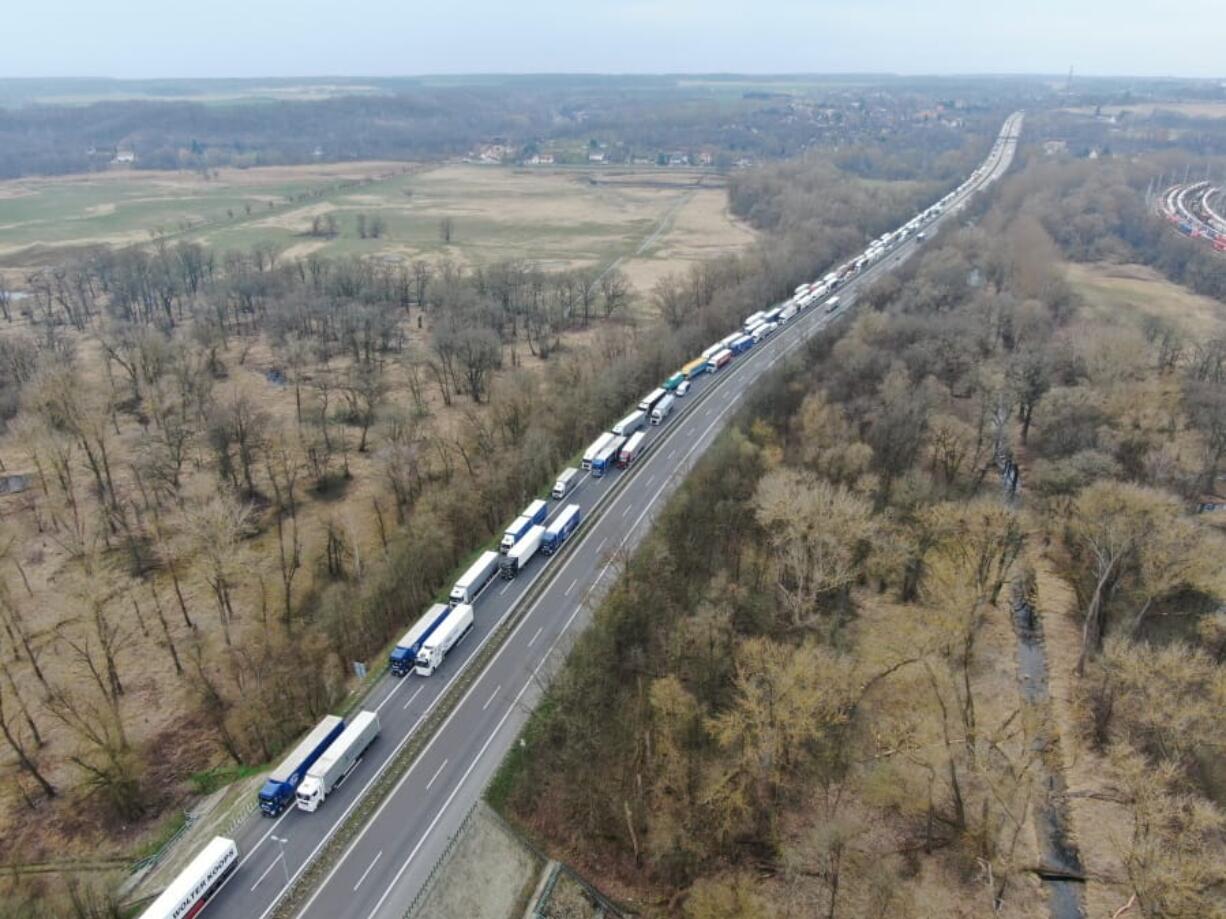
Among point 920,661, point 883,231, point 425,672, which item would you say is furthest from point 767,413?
point 883,231

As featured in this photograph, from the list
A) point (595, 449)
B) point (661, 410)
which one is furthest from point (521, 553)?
point (661, 410)

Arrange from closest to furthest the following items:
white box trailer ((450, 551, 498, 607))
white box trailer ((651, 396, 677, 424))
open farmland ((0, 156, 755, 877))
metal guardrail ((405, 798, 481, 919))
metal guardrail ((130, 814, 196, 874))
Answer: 1. metal guardrail ((405, 798, 481, 919))
2. metal guardrail ((130, 814, 196, 874))
3. open farmland ((0, 156, 755, 877))
4. white box trailer ((450, 551, 498, 607))
5. white box trailer ((651, 396, 677, 424))

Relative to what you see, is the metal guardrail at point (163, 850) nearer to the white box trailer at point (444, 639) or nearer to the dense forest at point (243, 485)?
the dense forest at point (243, 485)

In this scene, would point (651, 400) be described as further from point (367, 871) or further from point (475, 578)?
point (367, 871)

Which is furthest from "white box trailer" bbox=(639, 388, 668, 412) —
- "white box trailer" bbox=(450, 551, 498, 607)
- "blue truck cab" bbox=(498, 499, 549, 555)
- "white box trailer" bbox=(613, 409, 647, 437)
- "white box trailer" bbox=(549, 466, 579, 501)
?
"white box trailer" bbox=(450, 551, 498, 607)

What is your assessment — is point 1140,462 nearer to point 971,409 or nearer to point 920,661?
point 971,409

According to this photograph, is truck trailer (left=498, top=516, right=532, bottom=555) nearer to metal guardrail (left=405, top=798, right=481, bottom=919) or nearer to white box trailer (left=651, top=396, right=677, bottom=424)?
metal guardrail (left=405, top=798, right=481, bottom=919)

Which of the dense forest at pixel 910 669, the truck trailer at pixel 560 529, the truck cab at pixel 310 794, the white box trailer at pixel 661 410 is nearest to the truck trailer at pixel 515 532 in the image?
the truck trailer at pixel 560 529
